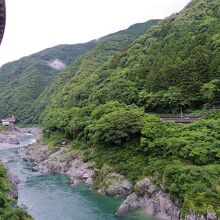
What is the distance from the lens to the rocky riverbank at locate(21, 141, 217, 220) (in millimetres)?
34469

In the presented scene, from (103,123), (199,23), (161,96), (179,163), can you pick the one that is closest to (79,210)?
(179,163)

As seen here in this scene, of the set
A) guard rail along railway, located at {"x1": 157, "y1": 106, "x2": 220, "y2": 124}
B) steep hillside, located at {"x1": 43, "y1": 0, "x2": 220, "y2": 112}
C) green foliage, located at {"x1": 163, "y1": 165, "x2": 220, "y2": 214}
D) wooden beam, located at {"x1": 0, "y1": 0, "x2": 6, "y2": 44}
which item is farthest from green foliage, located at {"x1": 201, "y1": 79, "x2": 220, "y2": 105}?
wooden beam, located at {"x1": 0, "y1": 0, "x2": 6, "y2": 44}

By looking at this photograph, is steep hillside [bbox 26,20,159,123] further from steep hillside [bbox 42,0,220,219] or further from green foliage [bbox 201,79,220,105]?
green foliage [bbox 201,79,220,105]

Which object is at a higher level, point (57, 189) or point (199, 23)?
point (199, 23)

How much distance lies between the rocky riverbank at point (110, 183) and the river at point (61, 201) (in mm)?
1108

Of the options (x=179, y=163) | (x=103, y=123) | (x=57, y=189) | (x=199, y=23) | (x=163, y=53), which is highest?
(x=199, y=23)

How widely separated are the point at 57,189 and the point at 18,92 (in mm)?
137304

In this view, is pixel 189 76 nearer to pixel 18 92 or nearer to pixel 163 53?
pixel 163 53

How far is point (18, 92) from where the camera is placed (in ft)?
575

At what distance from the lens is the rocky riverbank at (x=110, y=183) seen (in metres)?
34.5

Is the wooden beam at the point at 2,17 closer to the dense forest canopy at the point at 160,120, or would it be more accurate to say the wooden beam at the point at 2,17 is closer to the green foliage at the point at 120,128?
the dense forest canopy at the point at 160,120

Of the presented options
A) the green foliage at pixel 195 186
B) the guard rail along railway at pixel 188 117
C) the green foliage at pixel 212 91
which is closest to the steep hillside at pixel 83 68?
the guard rail along railway at pixel 188 117

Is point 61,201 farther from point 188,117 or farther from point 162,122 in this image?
point 188,117

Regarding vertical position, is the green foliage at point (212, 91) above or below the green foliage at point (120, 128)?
above
